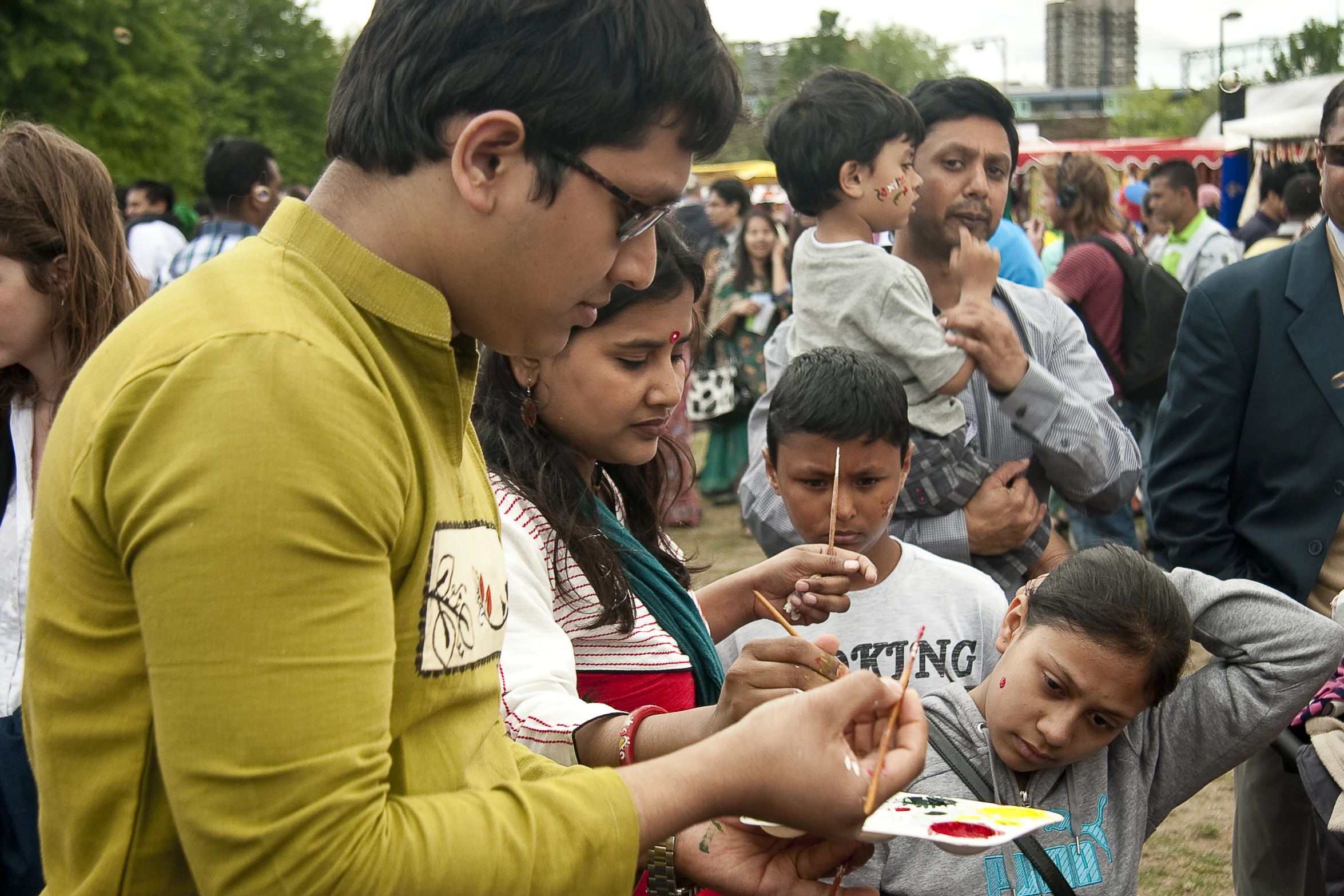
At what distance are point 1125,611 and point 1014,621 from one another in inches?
10.9

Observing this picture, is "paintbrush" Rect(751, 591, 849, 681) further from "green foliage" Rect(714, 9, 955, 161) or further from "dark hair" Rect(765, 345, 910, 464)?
"green foliage" Rect(714, 9, 955, 161)

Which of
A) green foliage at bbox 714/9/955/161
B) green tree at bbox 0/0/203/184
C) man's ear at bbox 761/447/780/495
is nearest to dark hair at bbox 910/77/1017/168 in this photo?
man's ear at bbox 761/447/780/495

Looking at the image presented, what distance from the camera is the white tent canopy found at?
13.9 metres

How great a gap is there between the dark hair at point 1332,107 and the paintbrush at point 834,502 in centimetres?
163

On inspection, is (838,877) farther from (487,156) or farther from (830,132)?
(830,132)

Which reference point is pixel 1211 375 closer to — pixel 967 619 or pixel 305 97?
pixel 967 619

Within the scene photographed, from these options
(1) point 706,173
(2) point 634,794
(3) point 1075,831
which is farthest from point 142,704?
(1) point 706,173

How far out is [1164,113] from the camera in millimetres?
67875

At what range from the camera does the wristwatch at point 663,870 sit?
178 cm

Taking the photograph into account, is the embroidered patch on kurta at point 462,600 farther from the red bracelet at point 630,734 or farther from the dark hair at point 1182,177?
the dark hair at point 1182,177

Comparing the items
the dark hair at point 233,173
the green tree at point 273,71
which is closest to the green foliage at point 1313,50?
the green tree at point 273,71

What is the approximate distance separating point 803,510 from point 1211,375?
1.23m

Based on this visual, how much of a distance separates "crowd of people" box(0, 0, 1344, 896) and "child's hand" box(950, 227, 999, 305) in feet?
0.04

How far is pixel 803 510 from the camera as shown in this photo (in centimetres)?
280
